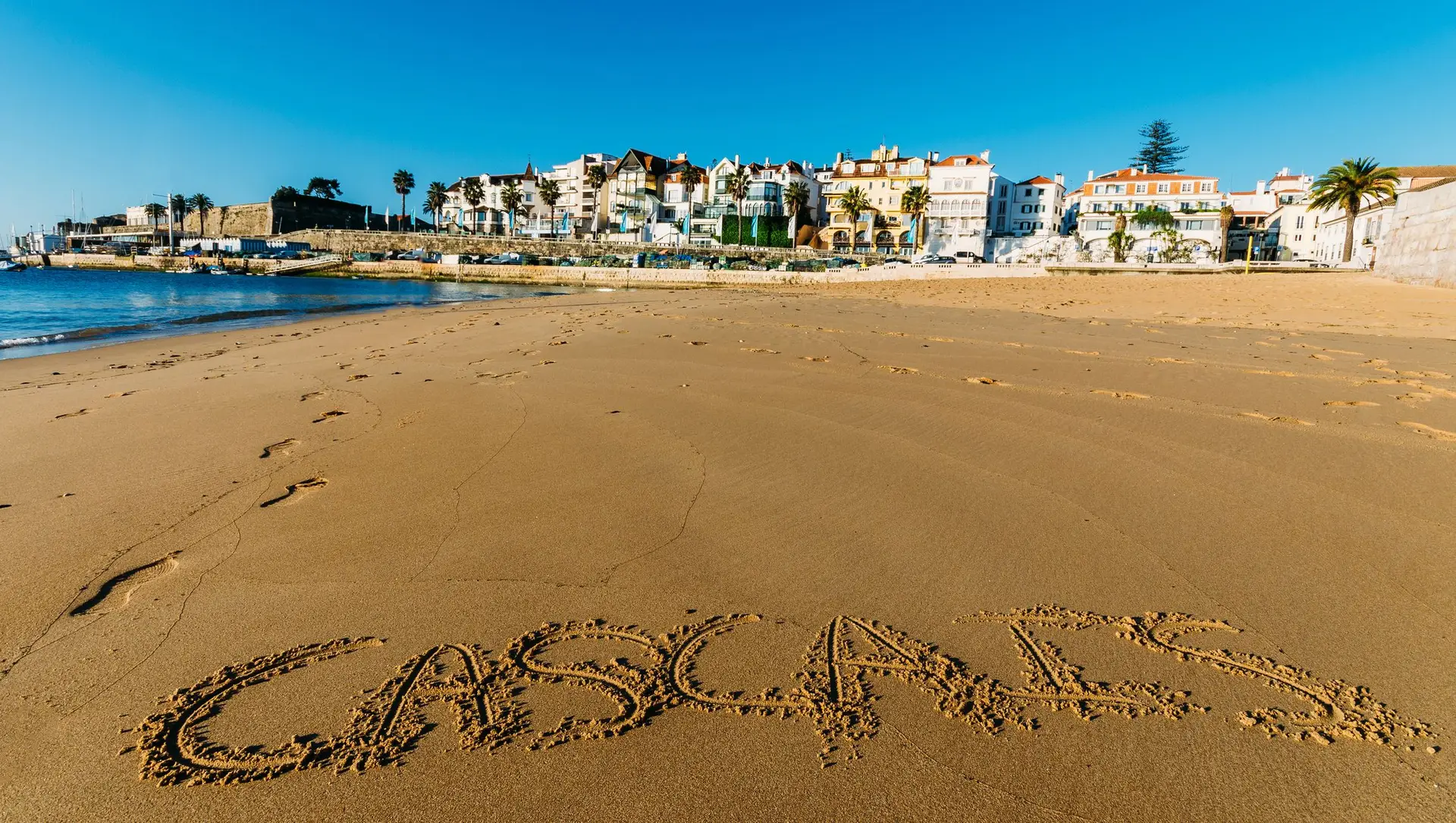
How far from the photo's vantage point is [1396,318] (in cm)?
1215

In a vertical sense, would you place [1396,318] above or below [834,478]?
above

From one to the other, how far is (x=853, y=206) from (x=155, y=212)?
4396 inches

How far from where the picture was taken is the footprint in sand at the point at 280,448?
438 centimetres

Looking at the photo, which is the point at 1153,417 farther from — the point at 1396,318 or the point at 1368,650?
the point at 1396,318

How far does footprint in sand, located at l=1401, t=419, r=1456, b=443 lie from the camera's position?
4.40 metres

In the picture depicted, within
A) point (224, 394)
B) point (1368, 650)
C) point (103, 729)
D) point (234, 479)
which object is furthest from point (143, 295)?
point (1368, 650)

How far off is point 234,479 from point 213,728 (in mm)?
2432

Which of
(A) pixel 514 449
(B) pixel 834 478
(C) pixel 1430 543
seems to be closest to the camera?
(C) pixel 1430 543

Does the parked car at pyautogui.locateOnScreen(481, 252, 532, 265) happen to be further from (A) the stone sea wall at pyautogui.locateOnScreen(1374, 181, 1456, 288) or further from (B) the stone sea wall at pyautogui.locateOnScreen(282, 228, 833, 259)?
(A) the stone sea wall at pyautogui.locateOnScreen(1374, 181, 1456, 288)

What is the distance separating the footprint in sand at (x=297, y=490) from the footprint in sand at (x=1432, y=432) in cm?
666

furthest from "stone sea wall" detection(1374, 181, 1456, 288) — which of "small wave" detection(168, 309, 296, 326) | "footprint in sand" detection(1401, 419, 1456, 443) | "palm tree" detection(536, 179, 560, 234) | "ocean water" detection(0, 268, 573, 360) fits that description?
"palm tree" detection(536, 179, 560, 234)

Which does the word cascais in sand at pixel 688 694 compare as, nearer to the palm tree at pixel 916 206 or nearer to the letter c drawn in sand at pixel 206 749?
the letter c drawn in sand at pixel 206 749

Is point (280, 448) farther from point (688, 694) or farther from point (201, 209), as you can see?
point (201, 209)

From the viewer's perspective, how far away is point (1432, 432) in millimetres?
4531
